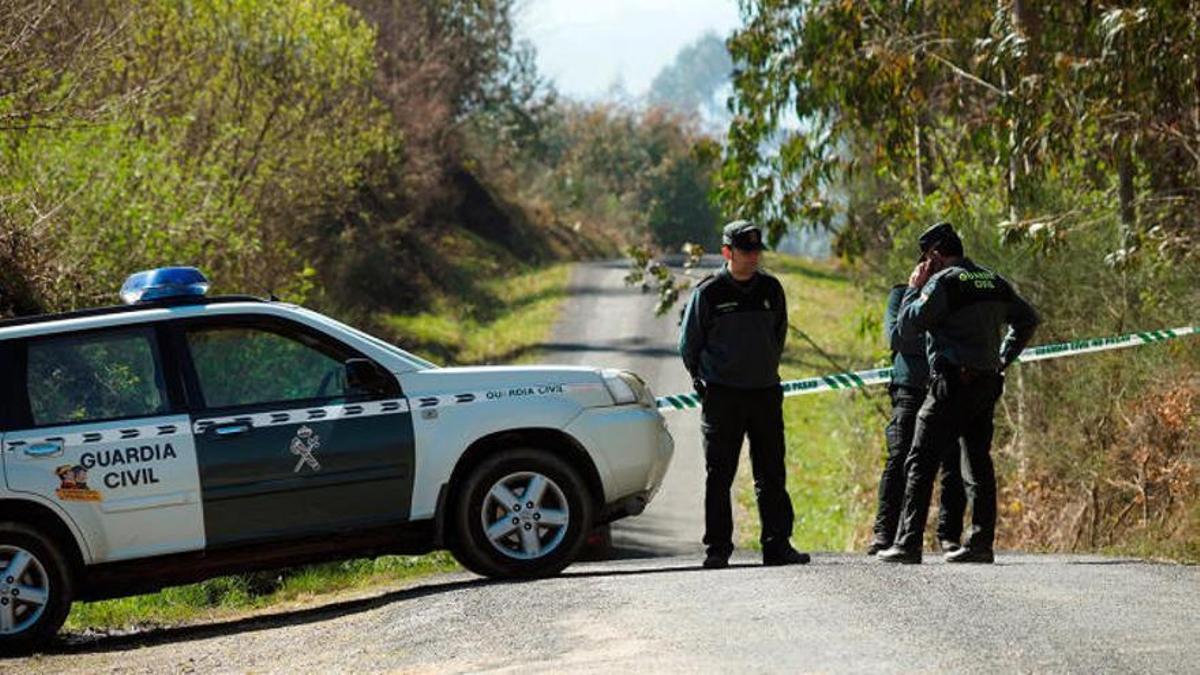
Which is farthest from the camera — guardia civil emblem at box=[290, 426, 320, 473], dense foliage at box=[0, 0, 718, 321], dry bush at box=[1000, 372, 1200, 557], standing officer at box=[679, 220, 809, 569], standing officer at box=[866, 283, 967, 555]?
dense foliage at box=[0, 0, 718, 321]

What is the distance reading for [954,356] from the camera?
11.1 meters

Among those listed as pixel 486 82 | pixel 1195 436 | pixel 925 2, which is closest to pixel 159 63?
pixel 925 2

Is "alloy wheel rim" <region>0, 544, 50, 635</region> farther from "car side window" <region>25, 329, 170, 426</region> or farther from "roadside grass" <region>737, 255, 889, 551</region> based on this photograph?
"roadside grass" <region>737, 255, 889, 551</region>

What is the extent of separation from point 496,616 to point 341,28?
905 inches

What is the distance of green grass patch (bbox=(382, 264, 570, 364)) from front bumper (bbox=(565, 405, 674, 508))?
26395 mm

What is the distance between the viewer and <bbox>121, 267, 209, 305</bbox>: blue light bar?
426 inches

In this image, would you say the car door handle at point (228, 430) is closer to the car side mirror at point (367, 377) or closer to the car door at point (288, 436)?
the car door at point (288, 436)

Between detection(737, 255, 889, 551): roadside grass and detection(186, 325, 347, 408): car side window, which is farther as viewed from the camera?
detection(737, 255, 889, 551): roadside grass

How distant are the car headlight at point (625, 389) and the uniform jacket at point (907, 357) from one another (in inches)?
59.5

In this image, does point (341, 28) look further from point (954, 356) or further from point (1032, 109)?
point (954, 356)

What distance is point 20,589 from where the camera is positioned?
1012 centimetres

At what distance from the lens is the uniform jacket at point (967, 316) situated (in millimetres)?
10992

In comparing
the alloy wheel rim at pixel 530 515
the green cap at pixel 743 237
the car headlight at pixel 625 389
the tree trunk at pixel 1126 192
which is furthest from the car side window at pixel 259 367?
the tree trunk at pixel 1126 192

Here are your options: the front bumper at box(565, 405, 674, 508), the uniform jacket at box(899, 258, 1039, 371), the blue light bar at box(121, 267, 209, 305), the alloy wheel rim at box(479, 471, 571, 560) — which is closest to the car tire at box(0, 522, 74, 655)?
the blue light bar at box(121, 267, 209, 305)
